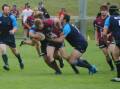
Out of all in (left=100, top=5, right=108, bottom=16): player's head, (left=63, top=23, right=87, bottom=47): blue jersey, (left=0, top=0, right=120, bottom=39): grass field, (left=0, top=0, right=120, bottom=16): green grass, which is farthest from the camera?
(left=0, top=0, right=120, bottom=16): green grass

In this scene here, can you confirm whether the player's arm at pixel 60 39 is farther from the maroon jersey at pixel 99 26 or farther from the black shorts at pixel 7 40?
the maroon jersey at pixel 99 26

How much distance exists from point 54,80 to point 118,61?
→ 1.80 metres

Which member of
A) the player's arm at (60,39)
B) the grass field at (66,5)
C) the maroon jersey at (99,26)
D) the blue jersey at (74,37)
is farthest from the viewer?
the grass field at (66,5)

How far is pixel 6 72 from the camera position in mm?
18141

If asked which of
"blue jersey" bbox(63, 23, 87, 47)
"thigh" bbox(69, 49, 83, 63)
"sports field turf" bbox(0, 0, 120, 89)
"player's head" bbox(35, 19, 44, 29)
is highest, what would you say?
"player's head" bbox(35, 19, 44, 29)

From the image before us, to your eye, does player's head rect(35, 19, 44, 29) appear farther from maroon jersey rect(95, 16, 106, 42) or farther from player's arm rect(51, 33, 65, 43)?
maroon jersey rect(95, 16, 106, 42)

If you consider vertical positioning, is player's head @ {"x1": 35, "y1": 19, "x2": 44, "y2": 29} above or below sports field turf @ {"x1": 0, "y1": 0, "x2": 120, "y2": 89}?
above

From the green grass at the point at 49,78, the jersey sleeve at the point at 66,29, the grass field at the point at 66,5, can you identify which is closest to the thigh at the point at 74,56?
the green grass at the point at 49,78

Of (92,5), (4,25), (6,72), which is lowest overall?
(92,5)

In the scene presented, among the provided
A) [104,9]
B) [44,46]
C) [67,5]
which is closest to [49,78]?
[44,46]

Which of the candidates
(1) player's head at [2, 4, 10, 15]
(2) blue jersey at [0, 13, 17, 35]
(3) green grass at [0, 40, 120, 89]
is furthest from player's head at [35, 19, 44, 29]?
(2) blue jersey at [0, 13, 17, 35]

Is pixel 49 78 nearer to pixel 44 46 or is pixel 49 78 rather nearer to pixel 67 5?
pixel 44 46

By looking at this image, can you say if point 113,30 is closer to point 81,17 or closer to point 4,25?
point 4,25

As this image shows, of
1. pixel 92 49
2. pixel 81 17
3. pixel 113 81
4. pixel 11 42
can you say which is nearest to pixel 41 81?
pixel 113 81
